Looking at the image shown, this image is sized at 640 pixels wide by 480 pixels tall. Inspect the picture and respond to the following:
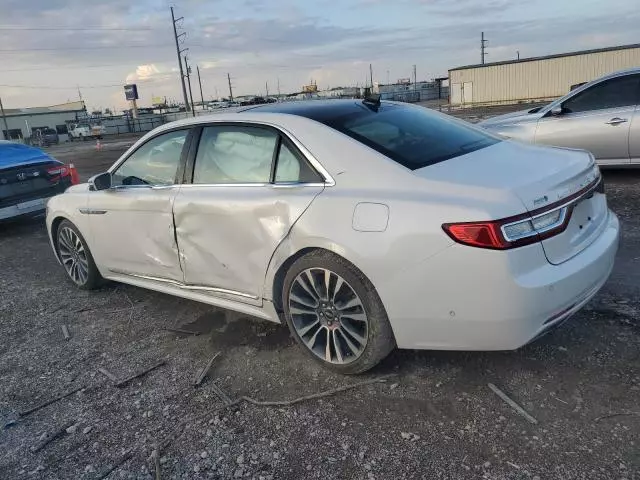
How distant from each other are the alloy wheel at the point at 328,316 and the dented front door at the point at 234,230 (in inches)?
12.0

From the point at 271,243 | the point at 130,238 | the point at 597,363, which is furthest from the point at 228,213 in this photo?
the point at 597,363

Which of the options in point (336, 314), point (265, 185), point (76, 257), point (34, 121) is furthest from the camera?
point (34, 121)

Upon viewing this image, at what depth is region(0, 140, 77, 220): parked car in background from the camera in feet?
25.6

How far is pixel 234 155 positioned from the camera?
3.71 metres

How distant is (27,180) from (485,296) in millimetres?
7622

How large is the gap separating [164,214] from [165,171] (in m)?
0.38

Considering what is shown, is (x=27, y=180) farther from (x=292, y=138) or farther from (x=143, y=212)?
(x=292, y=138)

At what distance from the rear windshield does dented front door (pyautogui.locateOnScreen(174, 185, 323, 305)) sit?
1.56 ft

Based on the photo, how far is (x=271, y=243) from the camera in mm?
3324

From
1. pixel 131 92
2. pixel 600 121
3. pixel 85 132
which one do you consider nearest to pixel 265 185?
pixel 600 121

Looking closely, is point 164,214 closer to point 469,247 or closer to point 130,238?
point 130,238

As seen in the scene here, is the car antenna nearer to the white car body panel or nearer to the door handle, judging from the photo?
the white car body panel

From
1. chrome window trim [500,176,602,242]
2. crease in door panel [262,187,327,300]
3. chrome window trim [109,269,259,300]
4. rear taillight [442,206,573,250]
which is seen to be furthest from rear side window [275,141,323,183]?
chrome window trim [500,176,602,242]

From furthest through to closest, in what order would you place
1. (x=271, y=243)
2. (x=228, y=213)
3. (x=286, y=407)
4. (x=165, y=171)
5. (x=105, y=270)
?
(x=105, y=270)
(x=165, y=171)
(x=228, y=213)
(x=271, y=243)
(x=286, y=407)
